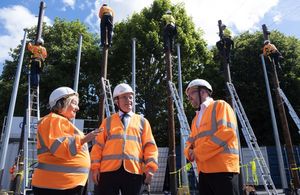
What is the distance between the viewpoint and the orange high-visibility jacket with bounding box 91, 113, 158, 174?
3734 millimetres

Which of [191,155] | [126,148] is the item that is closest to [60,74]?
[126,148]

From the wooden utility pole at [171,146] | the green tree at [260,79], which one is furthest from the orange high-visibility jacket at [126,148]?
the green tree at [260,79]

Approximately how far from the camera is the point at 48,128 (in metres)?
3.23

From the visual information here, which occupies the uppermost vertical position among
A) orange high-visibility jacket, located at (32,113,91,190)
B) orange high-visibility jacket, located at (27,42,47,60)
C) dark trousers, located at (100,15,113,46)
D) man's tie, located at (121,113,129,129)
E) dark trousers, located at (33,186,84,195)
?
dark trousers, located at (100,15,113,46)

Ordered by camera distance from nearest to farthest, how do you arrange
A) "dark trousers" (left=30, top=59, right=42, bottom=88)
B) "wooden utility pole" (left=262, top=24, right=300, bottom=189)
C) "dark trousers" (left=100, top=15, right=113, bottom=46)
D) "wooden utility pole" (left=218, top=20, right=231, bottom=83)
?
"dark trousers" (left=100, top=15, right=113, bottom=46) < "dark trousers" (left=30, top=59, right=42, bottom=88) < "wooden utility pole" (left=262, top=24, right=300, bottom=189) < "wooden utility pole" (left=218, top=20, right=231, bottom=83)

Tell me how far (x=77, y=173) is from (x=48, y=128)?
59 cm

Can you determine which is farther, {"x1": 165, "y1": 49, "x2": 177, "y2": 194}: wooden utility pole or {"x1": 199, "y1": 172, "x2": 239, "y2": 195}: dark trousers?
{"x1": 165, "y1": 49, "x2": 177, "y2": 194}: wooden utility pole

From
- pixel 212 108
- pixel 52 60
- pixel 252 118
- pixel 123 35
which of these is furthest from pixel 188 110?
pixel 212 108

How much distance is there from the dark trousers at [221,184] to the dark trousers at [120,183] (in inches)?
33.7

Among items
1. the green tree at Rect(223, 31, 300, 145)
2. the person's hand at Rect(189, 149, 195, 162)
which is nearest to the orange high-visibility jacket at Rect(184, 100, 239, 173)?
the person's hand at Rect(189, 149, 195, 162)

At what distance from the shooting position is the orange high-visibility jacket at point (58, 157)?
3.12 metres

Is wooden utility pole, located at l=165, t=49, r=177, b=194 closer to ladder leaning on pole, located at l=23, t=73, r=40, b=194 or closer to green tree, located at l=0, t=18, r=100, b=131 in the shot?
ladder leaning on pole, located at l=23, t=73, r=40, b=194

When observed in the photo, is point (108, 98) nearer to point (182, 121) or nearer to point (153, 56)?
point (182, 121)

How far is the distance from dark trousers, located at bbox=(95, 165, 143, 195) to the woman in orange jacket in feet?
1.29
